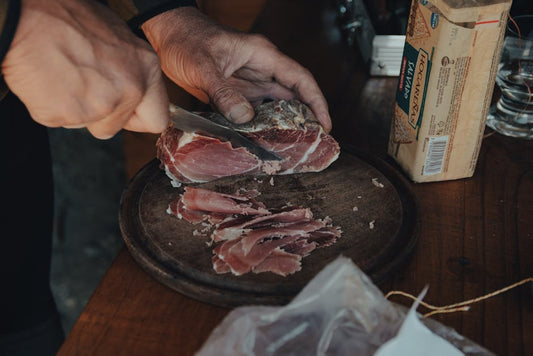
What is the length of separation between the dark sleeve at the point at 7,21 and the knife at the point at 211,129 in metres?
0.60

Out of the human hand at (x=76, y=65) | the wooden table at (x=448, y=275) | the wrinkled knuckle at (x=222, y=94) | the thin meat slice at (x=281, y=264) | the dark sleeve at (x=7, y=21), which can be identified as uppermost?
the dark sleeve at (x=7, y=21)

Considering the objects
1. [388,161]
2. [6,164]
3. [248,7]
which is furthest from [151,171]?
[248,7]

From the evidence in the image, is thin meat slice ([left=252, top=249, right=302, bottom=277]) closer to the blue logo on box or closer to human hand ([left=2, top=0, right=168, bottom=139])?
human hand ([left=2, top=0, right=168, bottom=139])

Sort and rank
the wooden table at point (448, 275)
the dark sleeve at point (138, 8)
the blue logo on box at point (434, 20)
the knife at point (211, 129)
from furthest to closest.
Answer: the dark sleeve at point (138, 8), the knife at point (211, 129), the blue logo on box at point (434, 20), the wooden table at point (448, 275)

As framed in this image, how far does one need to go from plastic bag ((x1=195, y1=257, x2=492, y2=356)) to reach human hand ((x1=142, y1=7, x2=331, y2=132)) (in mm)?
997

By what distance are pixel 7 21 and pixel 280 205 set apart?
0.91 metres

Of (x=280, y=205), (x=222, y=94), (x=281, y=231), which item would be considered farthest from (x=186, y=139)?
(x=281, y=231)

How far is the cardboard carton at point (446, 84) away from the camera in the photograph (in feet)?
4.85

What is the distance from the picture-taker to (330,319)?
1050 mm

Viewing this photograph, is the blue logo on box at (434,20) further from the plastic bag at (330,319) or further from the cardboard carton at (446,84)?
the plastic bag at (330,319)

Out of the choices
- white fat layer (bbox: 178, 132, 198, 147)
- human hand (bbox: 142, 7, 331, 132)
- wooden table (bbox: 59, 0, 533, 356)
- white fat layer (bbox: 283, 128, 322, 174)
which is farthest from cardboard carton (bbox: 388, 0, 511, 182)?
white fat layer (bbox: 178, 132, 198, 147)

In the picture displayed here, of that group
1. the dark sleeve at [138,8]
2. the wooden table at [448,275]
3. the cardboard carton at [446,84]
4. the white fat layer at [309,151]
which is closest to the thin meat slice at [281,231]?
the wooden table at [448,275]

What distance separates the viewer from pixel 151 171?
72.2 inches

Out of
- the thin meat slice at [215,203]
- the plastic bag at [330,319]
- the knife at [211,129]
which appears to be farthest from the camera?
the knife at [211,129]
